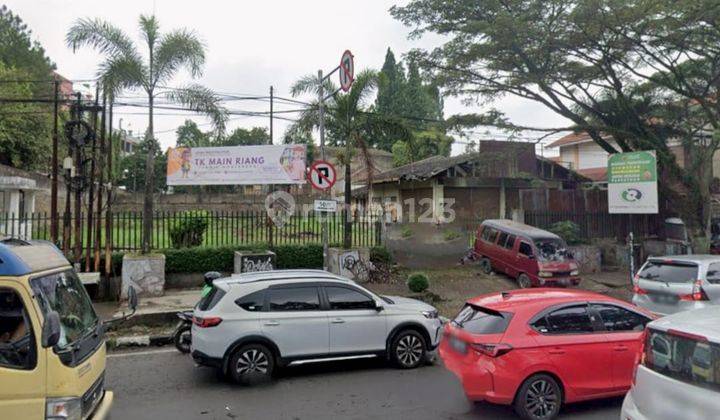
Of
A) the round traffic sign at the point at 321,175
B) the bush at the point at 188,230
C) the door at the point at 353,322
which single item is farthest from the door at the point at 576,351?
the bush at the point at 188,230

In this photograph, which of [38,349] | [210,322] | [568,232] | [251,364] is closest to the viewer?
[38,349]

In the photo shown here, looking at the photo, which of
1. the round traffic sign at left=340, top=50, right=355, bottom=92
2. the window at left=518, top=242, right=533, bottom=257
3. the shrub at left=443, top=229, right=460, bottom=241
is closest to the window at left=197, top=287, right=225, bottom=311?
the round traffic sign at left=340, top=50, right=355, bottom=92

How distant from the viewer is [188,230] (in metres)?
13.8

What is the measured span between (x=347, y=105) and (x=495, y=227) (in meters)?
6.23

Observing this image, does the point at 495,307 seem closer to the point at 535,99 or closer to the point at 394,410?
the point at 394,410

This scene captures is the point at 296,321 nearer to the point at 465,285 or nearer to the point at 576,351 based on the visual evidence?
the point at 576,351

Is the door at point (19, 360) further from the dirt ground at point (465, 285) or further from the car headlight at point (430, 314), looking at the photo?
the dirt ground at point (465, 285)

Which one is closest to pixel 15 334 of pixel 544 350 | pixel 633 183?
pixel 544 350

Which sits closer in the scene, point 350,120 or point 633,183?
point 350,120

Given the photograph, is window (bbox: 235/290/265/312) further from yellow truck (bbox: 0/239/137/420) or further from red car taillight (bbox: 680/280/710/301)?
red car taillight (bbox: 680/280/710/301)

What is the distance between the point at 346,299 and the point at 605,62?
14880 mm

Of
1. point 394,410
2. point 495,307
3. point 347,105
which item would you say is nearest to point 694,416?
point 495,307

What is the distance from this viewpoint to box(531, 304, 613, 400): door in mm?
5363

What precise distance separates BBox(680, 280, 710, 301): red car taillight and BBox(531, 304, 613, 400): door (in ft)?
13.0
